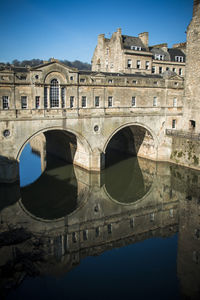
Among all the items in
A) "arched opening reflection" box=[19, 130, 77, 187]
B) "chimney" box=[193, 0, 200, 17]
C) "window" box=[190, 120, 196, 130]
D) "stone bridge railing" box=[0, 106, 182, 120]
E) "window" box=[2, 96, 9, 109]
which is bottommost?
"arched opening reflection" box=[19, 130, 77, 187]

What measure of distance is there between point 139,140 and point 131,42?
647 inches

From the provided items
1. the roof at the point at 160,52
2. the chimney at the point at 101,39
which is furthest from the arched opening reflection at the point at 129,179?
the chimney at the point at 101,39

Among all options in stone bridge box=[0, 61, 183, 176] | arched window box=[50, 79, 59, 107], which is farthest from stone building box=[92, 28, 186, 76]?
arched window box=[50, 79, 59, 107]

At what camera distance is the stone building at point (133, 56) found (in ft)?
133

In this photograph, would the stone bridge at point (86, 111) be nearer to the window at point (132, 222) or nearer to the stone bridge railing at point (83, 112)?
the stone bridge railing at point (83, 112)

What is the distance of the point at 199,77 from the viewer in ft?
101

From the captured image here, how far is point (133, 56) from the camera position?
1610 inches

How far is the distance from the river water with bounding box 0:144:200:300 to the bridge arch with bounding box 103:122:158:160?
2.91 metres

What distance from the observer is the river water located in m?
13.2

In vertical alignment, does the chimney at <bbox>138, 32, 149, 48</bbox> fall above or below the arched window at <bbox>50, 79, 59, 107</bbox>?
above

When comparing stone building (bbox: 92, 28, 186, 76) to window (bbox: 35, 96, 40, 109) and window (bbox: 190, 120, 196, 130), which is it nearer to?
window (bbox: 190, 120, 196, 130)

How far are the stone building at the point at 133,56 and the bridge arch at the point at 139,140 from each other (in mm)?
9280

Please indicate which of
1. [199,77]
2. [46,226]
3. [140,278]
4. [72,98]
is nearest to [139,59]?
[199,77]

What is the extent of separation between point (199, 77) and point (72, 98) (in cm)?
1502
